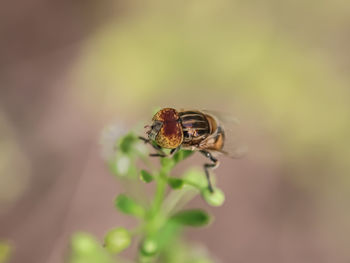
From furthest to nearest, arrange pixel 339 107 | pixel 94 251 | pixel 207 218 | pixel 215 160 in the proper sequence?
pixel 339 107 < pixel 94 251 < pixel 215 160 < pixel 207 218

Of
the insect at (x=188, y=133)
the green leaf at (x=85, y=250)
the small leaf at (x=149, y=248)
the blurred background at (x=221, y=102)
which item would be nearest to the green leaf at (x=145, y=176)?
the insect at (x=188, y=133)

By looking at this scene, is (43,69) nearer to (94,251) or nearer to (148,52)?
(148,52)

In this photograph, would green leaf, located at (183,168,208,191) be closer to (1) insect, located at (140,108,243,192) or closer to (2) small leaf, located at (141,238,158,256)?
(1) insect, located at (140,108,243,192)

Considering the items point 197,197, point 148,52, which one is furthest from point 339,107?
point 148,52

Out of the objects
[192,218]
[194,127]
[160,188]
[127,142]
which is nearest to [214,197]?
[192,218]

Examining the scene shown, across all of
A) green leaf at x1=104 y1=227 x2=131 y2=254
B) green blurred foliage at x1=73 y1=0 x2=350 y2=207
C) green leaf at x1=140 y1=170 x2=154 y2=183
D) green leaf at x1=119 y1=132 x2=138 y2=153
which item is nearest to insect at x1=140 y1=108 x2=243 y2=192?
green leaf at x1=140 y1=170 x2=154 y2=183

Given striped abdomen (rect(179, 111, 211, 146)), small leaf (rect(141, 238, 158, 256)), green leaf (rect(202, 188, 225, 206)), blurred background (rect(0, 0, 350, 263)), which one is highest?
blurred background (rect(0, 0, 350, 263))

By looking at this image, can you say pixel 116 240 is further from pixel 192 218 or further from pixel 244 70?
pixel 244 70
